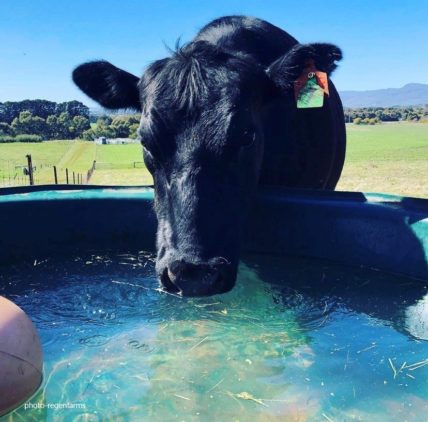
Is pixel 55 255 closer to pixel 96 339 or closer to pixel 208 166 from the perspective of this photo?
pixel 96 339

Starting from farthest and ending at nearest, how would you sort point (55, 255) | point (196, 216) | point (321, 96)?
point (55, 255) → point (321, 96) → point (196, 216)

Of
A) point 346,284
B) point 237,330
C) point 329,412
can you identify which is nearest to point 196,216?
point 237,330

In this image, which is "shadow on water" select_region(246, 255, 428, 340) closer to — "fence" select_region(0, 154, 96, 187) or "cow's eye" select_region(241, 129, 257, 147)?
"cow's eye" select_region(241, 129, 257, 147)

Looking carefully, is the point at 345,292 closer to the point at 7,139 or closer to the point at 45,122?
the point at 7,139

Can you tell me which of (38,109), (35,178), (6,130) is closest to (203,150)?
(35,178)

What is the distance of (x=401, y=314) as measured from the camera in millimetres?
3424

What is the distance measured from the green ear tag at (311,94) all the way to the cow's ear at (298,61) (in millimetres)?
108

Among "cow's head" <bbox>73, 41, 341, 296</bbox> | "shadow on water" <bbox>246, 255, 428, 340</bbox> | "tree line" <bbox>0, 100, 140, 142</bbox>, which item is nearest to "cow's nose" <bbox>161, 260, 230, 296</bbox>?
"cow's head" <bbox>73, 41, 341, 296</bbox>

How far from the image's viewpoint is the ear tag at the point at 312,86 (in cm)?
413

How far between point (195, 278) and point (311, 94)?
2.06 meters

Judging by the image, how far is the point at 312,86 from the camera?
416 cm

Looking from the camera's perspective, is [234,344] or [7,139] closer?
[234,344]

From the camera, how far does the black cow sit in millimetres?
2941

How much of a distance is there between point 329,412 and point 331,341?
73 cm
